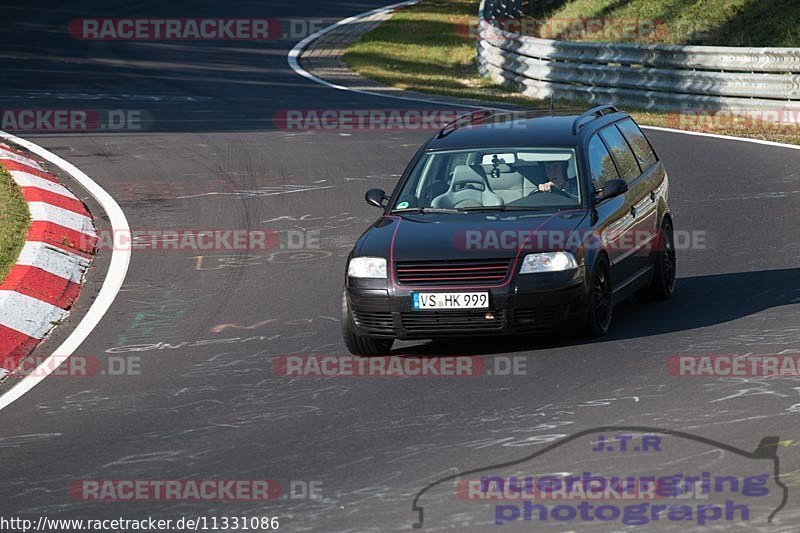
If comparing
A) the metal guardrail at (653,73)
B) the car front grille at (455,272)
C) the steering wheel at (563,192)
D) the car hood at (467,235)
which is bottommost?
the car front grille at (455,272)

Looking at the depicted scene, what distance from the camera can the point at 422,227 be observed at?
1015 centimetres

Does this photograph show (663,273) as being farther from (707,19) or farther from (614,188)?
(707,19)

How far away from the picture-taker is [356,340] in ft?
32.4

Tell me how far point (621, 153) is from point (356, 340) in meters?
2.98

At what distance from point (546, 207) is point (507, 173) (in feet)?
1.53

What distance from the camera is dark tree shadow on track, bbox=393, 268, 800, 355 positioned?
10.0 meters

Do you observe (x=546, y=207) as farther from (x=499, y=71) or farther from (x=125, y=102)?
(x=499, y=71)

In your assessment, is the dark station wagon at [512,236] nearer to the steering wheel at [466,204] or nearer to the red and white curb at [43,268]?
the steering wheel at [466,204]

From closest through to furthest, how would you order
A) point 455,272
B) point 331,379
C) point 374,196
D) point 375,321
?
point 331,379 → point 455,272 → point 375,321 → point 374,196

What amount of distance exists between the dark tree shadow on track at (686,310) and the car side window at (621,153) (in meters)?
1.03

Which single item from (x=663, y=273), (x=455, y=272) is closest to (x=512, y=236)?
(x=455, y=272)

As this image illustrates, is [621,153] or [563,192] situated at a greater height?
[621,153]

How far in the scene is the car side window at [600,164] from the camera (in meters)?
10.8

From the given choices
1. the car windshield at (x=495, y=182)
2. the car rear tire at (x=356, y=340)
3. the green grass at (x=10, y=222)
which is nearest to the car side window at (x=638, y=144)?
the car windshield at (x=495, y=182)
